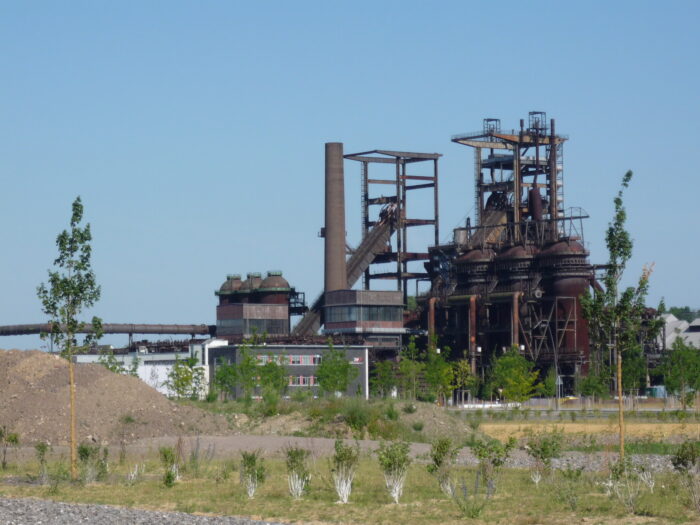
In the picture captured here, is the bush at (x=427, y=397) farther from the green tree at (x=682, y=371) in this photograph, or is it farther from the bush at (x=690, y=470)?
the bush at (x=690, y=470)

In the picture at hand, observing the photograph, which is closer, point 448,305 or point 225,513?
point 225,513

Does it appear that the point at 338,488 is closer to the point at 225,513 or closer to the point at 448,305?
the point at 225,513

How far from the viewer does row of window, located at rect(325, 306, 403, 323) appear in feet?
412

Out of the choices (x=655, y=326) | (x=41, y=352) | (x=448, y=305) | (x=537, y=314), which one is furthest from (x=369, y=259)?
(x=655, y=326)

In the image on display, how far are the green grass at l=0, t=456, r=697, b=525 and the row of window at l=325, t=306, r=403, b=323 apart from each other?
8680 centimetres

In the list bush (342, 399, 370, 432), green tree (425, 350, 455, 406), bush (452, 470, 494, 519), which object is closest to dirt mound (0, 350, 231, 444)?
bush (342, 399, 370, 432)

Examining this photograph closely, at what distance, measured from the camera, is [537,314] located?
115 meters

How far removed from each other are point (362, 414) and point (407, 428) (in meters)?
2.22

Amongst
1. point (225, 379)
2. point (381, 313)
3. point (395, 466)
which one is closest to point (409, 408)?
point (395, 466)

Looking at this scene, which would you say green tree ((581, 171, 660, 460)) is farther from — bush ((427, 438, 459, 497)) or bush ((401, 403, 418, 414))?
bush ((401, 403, 418, 414))

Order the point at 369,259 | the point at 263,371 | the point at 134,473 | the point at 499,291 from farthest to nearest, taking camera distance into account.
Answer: the point at 369,259
the point at 499,291
the point at 263,371
the point at 134,473

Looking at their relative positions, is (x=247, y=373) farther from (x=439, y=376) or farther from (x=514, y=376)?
(x=514, y=376)

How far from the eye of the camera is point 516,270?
117m

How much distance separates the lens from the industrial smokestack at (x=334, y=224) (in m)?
129
